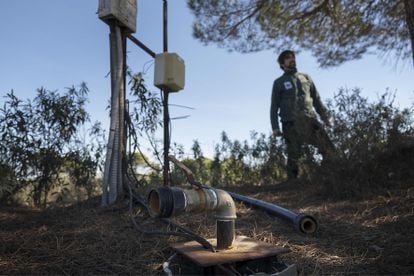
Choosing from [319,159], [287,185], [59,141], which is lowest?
[287,185]

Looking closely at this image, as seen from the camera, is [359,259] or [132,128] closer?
[359,259]

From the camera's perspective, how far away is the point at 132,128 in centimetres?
327

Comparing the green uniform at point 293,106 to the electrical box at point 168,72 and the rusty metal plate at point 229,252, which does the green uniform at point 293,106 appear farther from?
the rusty metal plate at point 229,252

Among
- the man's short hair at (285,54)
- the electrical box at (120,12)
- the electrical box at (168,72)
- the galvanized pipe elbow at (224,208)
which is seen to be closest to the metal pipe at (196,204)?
the galvanized pipe elbow at (224,208)

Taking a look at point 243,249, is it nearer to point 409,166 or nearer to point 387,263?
point 387,263

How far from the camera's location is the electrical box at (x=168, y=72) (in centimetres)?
263

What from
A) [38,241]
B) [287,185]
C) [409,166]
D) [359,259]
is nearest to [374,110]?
[409,166]

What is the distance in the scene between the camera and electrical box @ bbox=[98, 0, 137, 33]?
284 cm

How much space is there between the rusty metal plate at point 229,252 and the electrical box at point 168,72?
1.30 m

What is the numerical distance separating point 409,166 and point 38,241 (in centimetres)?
293

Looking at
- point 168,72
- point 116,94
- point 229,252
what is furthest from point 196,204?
point 116,94

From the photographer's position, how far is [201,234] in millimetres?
2113

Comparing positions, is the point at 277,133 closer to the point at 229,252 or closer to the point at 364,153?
the point at 364,153

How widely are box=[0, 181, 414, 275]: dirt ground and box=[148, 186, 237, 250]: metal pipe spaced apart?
0.35m
